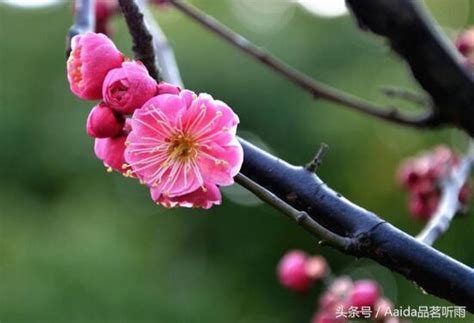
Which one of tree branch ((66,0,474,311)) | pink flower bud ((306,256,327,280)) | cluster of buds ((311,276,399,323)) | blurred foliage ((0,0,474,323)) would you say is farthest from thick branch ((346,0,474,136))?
blurred foliage ((0,0,474,323))

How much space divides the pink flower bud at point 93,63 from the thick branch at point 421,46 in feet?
0.64

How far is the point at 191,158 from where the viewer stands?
66cm

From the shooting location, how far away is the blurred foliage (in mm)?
4828

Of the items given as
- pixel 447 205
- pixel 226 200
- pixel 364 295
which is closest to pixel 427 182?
pixel 364 295

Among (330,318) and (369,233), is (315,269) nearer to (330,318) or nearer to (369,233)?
(330,318)

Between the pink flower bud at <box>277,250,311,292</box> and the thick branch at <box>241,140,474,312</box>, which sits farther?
the pink flower bud at <box>277,250,311,292</box>

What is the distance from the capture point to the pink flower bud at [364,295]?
1.28 metres

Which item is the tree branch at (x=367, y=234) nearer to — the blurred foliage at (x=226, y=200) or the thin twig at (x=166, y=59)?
the thin twig at (x=166, y=59)

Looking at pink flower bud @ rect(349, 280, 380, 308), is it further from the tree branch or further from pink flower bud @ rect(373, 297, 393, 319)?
the tree branch

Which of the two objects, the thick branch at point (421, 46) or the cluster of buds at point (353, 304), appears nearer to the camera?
the thick branch at point (421, 46)

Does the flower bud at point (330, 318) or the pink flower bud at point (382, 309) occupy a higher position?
the pink flower bud at point (382, 309)

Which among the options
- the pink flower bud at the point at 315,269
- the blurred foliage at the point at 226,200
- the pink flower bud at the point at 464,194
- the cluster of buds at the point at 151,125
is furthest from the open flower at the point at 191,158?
the blurred foliage at the point at 226,200

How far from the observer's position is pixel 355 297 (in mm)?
1298

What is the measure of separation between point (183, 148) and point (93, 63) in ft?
0.34
